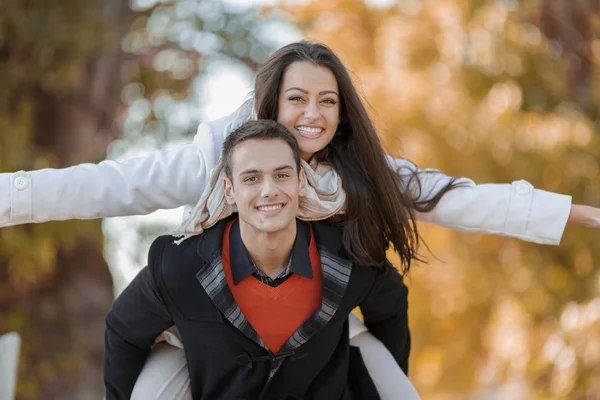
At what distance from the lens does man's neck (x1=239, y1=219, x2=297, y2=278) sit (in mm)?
2574

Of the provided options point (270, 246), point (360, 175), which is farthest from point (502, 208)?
point (270, 246)

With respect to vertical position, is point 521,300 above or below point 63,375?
above

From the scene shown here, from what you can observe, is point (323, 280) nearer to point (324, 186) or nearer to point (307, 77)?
point (324, 186)

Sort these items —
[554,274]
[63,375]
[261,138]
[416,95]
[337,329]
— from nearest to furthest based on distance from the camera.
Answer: [261,138]
[337,329]
[63,375]
[554,274]
[416,95]

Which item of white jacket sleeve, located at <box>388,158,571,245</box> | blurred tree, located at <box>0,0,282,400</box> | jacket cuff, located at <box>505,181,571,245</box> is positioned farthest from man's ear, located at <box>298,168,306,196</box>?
blurred tree, located at <box>0,0,282,400</box>

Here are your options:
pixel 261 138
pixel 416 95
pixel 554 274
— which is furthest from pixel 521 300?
pixel 261 138

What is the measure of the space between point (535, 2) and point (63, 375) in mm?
4028

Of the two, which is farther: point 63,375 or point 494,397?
point 494,397

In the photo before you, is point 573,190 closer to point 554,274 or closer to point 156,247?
point 554,274

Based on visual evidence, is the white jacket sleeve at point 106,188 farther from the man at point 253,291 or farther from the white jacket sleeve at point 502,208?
the white jacket sleeve at point 502,208

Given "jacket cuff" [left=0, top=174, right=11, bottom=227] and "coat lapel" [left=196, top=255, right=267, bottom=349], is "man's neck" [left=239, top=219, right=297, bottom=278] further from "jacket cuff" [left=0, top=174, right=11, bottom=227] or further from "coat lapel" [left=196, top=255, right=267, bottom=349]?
"jacket cuff" [left=0, top=174, right=11, bottom=227]

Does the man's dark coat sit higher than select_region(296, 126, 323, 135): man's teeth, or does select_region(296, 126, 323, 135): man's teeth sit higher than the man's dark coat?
select_region(296, 126, 323, 135): man's teeth

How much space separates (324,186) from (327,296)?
0.34 metres

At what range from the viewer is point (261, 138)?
8.44ft
